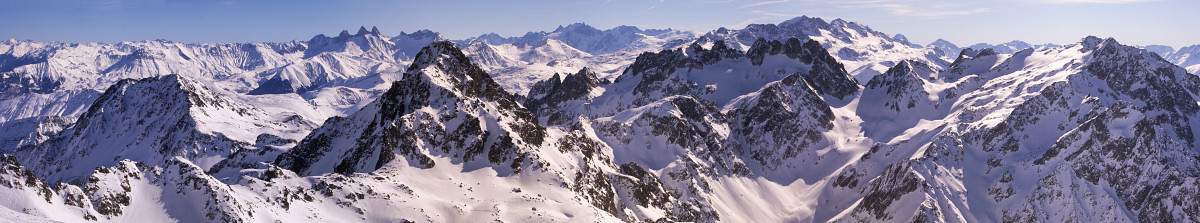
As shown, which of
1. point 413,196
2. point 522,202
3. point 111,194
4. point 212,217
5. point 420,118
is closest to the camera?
point 111,194

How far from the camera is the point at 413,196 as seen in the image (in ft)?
318

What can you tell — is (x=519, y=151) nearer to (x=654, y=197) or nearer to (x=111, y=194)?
(x=654, y=197)

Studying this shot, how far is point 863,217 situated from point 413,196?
13767 centimetres

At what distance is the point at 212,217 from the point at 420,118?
4981 cm

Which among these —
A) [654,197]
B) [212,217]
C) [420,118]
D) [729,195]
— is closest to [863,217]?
[729,195]

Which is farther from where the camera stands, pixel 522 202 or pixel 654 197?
pixel 654 197

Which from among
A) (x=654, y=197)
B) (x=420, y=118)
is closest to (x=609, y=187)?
(x=654, y=197)

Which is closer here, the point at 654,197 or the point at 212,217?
the point at 212,217

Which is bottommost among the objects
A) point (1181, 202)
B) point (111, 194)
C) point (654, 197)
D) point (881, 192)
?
point (1181, 202)

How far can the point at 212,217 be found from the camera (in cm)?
6675

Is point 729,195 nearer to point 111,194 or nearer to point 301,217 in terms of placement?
point 301,217

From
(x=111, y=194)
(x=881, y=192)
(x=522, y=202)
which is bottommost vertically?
(x=881, y=192)

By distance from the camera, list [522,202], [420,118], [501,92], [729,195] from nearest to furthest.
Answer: [522,202] → [420,118] → [501,92] → [729,195]

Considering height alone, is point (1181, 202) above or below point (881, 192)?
below
